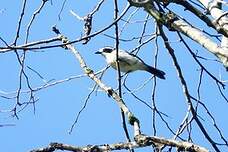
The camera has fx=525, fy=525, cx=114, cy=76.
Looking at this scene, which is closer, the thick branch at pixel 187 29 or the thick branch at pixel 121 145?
the thick branch at pixel 121 145

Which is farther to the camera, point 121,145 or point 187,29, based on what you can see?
point 187,29

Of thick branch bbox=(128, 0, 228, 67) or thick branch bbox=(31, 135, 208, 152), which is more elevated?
thick branch bbox=(128, 0, 228, 67)

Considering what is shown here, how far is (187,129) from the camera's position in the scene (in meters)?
3.26

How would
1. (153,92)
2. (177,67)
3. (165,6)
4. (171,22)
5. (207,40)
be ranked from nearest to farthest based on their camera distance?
(207,40) < (171,22) < (165,6) < (177,67) < (153,92)

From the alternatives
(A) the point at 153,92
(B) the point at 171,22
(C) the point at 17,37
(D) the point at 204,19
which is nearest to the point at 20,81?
(C) the point at 17,37

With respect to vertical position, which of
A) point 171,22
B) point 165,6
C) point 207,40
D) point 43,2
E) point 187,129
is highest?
point 43,2

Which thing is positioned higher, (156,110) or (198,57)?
(198,57)

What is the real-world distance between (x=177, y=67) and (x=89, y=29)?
0.59 meters

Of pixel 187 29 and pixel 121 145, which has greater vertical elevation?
pixel 187 29

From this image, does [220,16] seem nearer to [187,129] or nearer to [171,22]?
[171,22]

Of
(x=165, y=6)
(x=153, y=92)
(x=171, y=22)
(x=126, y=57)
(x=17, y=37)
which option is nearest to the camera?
(x=171, y=22)

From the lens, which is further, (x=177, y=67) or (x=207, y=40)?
(x=177, y=67)

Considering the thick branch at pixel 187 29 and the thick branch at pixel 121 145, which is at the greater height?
the thick branch at pixel 187 29

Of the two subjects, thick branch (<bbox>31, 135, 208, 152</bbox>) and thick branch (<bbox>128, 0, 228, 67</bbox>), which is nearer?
thick branch (<bbox>31, 135, 208, 152</bbox>)
